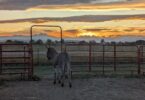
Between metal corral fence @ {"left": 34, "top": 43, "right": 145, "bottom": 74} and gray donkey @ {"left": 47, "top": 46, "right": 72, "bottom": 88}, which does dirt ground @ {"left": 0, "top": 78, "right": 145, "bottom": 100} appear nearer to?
gray donkey @ {"left": 47, "top": 46, "right": 72, "bottom": 88}

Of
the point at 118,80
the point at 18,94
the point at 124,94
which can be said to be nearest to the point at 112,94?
the point at 124,94

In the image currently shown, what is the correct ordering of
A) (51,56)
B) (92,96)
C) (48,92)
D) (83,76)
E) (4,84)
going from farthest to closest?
1. (83,76)
2. (51,56)
3. (4,84)
4. (48,92)
5. (92,96)

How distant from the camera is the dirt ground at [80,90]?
18.7 metres

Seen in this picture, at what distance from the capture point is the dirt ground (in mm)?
18672

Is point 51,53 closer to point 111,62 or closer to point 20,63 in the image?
point 20,63

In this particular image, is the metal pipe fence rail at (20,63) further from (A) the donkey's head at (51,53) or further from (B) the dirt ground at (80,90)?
(B) the dirt ground at (80,90)

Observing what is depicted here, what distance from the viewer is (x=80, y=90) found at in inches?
818

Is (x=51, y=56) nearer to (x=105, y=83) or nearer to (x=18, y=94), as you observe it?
(x=105, y=83)

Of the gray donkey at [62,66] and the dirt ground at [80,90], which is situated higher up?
the gray donkey at [62,66]

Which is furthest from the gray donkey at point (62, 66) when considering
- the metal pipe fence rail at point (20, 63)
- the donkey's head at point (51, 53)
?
the metal pipe fence rail at point (20, 63)

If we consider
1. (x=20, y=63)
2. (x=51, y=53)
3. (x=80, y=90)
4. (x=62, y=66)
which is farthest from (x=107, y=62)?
(x=80, y=90)

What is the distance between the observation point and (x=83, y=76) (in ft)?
89.0

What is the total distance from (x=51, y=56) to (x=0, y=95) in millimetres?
6307

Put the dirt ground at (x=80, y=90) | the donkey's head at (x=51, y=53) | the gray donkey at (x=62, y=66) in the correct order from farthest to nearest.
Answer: the donkey's head at (x=51, y=53) < the gray donkey at (x=62, y=66) < the dirt ground at (x=80, y=90)
